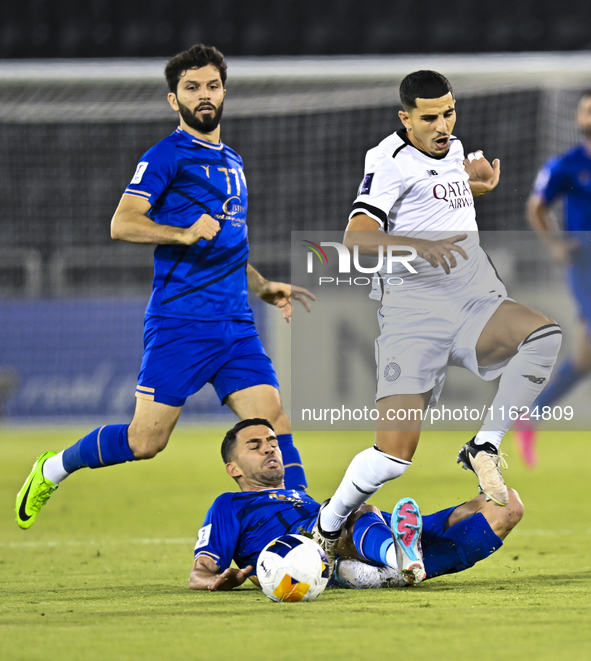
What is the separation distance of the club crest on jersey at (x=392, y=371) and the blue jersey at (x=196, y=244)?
1077 mm

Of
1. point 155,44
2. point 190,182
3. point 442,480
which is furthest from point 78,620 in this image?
point 155,44

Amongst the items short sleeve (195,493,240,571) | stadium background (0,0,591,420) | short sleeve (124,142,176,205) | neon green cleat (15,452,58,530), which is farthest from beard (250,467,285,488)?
stadium background (0,0,591,420)

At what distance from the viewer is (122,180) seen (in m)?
16.7

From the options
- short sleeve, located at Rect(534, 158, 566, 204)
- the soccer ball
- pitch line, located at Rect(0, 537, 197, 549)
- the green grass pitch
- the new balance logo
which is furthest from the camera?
short sleeve, located at Rect(534, 158, 566, 204)

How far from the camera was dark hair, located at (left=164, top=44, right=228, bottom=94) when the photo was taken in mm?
5086

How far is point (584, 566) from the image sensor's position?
15.7ft

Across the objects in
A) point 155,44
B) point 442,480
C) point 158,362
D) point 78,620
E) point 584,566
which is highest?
point 155,44

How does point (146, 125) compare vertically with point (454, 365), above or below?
above

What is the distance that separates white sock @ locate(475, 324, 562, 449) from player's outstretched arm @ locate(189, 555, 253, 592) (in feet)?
3.58

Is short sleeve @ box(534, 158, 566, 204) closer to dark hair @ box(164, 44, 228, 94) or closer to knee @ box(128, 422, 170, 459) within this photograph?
dark hair @ box(164, 44, 228, 94)

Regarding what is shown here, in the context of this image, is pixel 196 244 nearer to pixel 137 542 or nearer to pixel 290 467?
pixel 290 467

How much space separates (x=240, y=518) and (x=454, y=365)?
109cm

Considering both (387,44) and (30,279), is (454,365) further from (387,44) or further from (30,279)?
(387,44)

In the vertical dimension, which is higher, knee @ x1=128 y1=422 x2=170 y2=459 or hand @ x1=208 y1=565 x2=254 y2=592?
knee @ x1=128 y1=422 x2=170 y2=459
